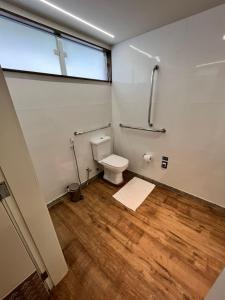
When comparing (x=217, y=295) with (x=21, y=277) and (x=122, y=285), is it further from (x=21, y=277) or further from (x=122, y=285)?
(x=21, y=277)

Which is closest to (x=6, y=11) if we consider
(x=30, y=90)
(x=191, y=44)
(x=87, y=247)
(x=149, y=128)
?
(x=30, y=90)

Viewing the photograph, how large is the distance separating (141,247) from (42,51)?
2.43 m

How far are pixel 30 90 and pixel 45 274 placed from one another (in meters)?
1.73

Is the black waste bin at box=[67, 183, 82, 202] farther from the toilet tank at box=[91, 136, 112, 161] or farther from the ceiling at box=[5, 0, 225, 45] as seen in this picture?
the ceiling at box=[5, 0, 225, 45]

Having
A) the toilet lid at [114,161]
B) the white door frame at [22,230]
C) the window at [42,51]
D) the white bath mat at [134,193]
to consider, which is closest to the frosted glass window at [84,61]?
the window at [42,51]

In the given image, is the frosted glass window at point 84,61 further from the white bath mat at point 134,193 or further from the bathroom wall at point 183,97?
the white bath mat at point 134,193

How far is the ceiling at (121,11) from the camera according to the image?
1268 millimetres

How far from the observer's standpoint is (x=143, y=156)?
7.99 ft

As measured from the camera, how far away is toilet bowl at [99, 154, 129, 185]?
224 cm

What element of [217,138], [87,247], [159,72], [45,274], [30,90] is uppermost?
[159,72]

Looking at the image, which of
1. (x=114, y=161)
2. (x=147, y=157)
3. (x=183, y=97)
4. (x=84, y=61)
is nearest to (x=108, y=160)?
(x=114, y=161)

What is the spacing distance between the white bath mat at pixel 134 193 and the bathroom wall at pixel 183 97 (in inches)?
8.4

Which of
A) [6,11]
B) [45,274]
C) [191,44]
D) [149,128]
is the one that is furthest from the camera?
[149,128]

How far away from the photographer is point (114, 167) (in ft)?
7.27
